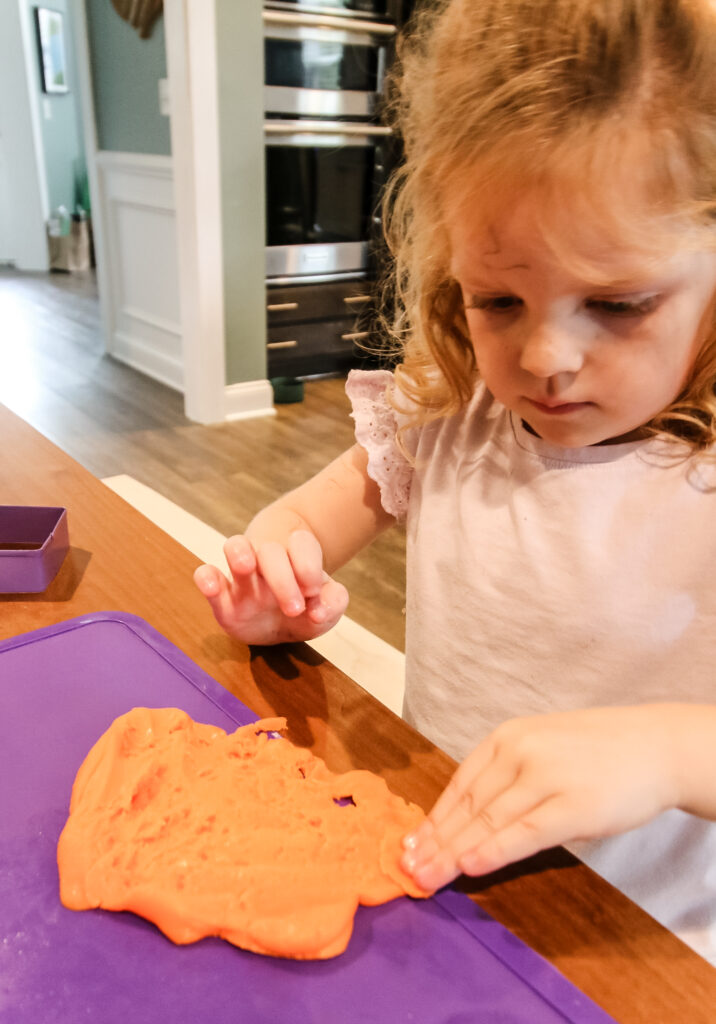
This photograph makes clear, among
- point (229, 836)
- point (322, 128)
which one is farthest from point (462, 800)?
point (322, 128)

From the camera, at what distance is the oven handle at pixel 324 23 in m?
2.57

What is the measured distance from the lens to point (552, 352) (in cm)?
50

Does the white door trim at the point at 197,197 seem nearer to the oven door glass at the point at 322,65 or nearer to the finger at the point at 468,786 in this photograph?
the oven door glass at the point at 322,65

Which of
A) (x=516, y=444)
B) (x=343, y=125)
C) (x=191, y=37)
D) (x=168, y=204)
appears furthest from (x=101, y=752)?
(x=343, y=125)

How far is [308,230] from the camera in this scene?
305cm

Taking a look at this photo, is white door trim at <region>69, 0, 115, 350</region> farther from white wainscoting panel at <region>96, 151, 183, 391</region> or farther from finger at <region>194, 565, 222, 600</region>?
finger at <region>194, 565, 222, 600</region>

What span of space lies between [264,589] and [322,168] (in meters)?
2.76

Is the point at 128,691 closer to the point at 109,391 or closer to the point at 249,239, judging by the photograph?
the point at 249,239

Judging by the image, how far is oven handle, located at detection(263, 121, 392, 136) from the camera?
2.75 m

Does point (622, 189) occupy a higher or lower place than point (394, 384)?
higher

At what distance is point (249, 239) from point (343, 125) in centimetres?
63

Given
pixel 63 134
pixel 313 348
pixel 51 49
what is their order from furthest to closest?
pixel 63 134
pixel 51 49
pixel 313 348

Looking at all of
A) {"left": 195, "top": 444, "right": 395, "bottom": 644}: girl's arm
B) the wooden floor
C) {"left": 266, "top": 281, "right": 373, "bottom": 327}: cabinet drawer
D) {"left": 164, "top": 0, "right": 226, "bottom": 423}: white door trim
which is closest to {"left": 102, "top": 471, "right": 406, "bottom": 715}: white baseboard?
{"left": 195, "top": 444, "right": 395, "bottom": 644}: girl's arm

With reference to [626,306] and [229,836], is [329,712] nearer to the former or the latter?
[229,836]
